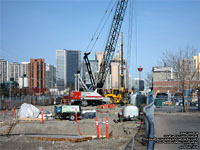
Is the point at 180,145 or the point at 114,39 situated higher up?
the point at 114,39

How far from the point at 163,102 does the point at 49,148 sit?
103ft

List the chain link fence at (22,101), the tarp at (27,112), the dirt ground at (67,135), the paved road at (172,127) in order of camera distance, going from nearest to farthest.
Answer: the paved road at (172,127) < the dirt ground at (67,135) < the tarp at (27,112) < the chain link fence at (22,101)

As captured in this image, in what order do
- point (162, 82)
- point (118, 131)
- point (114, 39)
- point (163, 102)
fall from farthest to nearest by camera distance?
point (162, 82), point (114, 39), point (163, 102), point (118, 131)

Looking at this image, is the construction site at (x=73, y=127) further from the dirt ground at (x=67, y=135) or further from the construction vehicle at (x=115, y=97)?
the construction vehicle at (x=115, y=97)

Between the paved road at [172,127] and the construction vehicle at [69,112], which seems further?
the construction vehicle at [69,112]

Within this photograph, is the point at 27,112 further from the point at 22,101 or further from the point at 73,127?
the point at 22,101

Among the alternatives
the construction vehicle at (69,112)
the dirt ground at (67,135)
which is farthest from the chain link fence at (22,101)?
the dirt ground at (67,135)

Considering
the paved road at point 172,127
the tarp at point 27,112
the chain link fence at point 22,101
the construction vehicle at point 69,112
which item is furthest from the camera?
the chain link fence at point 22,101

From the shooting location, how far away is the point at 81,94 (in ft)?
178

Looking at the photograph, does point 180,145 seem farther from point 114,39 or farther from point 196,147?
point 114,39

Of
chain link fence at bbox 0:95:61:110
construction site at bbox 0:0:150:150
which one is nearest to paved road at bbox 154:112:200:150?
construction site at bbox 0:0:150:150

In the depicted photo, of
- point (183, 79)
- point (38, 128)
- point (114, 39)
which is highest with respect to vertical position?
point (114, 39)

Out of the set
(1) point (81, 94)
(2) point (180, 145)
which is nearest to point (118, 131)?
(2) point (180, 145)

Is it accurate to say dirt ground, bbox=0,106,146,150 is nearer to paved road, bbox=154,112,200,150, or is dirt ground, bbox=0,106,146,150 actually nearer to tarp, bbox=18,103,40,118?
paved road, bbox=154,112,200,150
